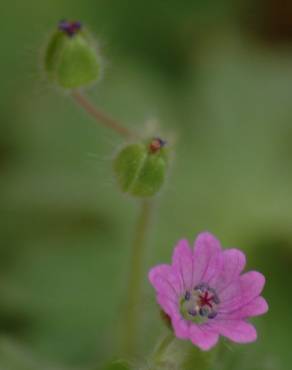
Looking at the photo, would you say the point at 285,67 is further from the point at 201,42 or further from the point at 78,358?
the point at 78,358

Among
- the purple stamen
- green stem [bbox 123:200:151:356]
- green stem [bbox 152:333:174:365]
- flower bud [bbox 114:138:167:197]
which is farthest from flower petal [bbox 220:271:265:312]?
green stem [bbox 123:200:151:356]

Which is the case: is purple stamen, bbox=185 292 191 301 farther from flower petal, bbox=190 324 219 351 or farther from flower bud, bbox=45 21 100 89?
flower bud, bbox=45 21 100 89

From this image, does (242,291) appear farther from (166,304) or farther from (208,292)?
(166,304)

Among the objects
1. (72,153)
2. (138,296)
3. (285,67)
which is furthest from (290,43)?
(138,296)

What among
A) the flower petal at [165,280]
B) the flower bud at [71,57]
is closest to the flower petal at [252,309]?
the flower petal at [165,280]

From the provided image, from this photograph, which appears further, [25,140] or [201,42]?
[201,42]

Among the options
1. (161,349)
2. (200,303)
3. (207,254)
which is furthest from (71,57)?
(161,349)

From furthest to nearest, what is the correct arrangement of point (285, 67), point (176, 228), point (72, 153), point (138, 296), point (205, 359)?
point (285, 67) → point (72, 153) → point (176, 228) → point (138, 296) → point (205, 359)
